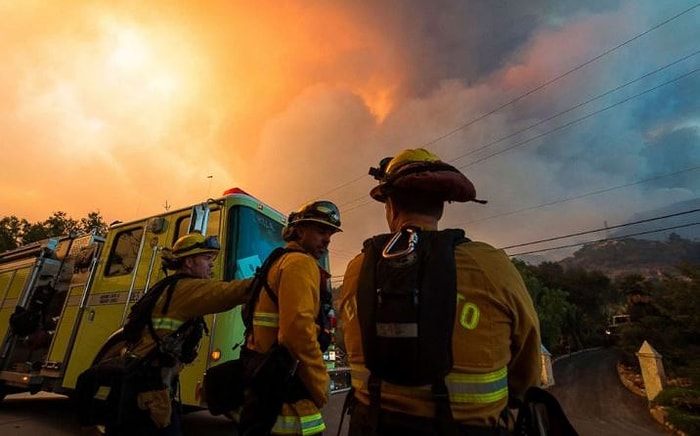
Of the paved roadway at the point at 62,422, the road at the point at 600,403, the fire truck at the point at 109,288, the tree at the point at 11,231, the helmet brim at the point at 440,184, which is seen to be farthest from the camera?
the tree at the point at 11,231

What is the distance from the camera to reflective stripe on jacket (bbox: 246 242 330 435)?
192cm

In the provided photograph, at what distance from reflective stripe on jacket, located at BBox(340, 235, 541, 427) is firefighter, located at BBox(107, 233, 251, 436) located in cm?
151

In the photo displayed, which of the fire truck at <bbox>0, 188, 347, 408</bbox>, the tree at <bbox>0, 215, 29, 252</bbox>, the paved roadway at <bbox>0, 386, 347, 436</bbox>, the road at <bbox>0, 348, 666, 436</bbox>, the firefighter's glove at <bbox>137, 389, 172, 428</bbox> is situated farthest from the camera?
the tree at <bbox>0, 215, 29, 252</bbox>

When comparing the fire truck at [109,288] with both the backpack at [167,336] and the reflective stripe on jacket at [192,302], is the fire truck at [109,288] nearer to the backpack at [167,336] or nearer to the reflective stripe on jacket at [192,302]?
the backpack at [167,336]

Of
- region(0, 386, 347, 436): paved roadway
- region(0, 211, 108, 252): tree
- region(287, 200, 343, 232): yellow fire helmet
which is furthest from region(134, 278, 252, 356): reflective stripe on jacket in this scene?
region(0, 211, 108, 252): tree

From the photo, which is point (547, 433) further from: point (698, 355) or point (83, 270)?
point (698, 355)

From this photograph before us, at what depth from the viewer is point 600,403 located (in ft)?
41.9

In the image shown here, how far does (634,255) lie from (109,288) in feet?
588

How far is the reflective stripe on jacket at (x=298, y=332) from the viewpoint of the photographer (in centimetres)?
192

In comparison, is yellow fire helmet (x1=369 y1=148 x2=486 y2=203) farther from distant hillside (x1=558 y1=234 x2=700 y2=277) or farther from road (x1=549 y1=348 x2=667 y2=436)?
distant hillside (x1=558 y1=234 x2=700 y2=277)

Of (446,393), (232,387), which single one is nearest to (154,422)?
(232,387)

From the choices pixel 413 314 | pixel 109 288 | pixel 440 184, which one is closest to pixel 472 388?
pixel 413 314

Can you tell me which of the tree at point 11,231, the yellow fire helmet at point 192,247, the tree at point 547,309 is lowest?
the yellow fire helmet at point 192,247

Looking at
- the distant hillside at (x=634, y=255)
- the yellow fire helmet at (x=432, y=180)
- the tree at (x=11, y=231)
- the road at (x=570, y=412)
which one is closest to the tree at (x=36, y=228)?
the tree at (x=11, y=231)
